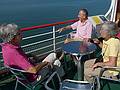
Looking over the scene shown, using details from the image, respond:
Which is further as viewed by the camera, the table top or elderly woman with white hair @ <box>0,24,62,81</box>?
the table top

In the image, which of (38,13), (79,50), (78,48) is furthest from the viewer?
(38,13)

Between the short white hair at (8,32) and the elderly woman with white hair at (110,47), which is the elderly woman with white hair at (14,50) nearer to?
the short white hair at (8,32)

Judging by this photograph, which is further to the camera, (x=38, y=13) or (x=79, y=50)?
(x=38, y=13)

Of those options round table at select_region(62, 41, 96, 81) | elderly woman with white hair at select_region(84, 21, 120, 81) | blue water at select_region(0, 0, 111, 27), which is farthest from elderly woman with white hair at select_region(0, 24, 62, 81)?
blue water at select_region(0, 0, 111, 27)

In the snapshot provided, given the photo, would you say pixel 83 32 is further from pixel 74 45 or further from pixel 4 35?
pixel 4 35

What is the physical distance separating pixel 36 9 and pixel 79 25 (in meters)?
33.2

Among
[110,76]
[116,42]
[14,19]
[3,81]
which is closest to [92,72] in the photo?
[110,76]

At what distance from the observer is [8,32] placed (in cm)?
339

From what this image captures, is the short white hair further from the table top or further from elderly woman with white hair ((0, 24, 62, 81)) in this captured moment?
the table top

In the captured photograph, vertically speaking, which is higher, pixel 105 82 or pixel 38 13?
pixel 105 82

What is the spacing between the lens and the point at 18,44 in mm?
3525

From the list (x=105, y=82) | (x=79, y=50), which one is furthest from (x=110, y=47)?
(x=79, y=50)

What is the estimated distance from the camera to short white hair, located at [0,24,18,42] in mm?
3396

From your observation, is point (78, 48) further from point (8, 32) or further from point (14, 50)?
point (8, 32)
